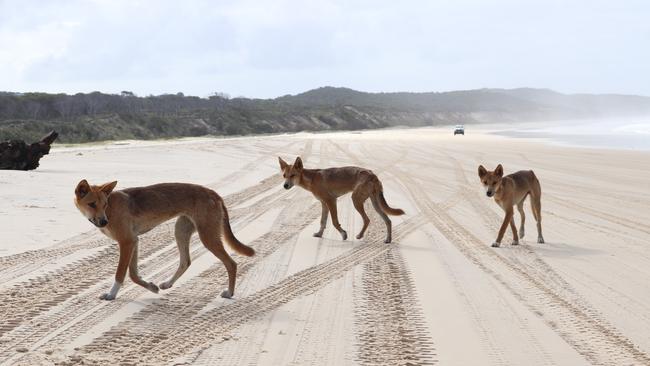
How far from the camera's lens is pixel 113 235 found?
7.02 meters

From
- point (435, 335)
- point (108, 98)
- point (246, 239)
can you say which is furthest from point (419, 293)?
point (108, 98)

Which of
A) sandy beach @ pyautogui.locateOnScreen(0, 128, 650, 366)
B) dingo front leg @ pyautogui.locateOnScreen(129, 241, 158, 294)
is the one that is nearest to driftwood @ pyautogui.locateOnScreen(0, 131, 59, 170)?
sandy beach @ pyautogui.locateOnScreen(0, 128, 650, 366)

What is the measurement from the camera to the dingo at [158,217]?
7.00 m

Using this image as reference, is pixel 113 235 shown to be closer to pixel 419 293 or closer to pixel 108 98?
pixel 419 293

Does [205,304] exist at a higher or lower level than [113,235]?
lower

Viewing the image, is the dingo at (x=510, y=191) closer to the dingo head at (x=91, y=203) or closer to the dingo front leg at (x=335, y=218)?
the dingo front leg at (x=335, y=218)

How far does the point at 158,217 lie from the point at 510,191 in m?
6.27

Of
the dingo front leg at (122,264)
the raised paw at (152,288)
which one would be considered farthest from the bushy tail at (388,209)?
the dingo front leg at (122,264)

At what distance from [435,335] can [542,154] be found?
29139 millimetres

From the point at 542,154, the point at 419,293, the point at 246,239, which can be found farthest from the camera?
the point at 542,154

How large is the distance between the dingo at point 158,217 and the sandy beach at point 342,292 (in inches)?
12.2

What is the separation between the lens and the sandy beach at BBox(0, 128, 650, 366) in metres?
5.57

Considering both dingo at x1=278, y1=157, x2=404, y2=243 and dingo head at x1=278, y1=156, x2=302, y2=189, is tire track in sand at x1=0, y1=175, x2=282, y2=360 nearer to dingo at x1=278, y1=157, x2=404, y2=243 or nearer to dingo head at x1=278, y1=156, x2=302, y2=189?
dingo head at x1=278, y1=156, x2=302, y2=189

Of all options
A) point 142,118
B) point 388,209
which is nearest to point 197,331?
point 388,209
